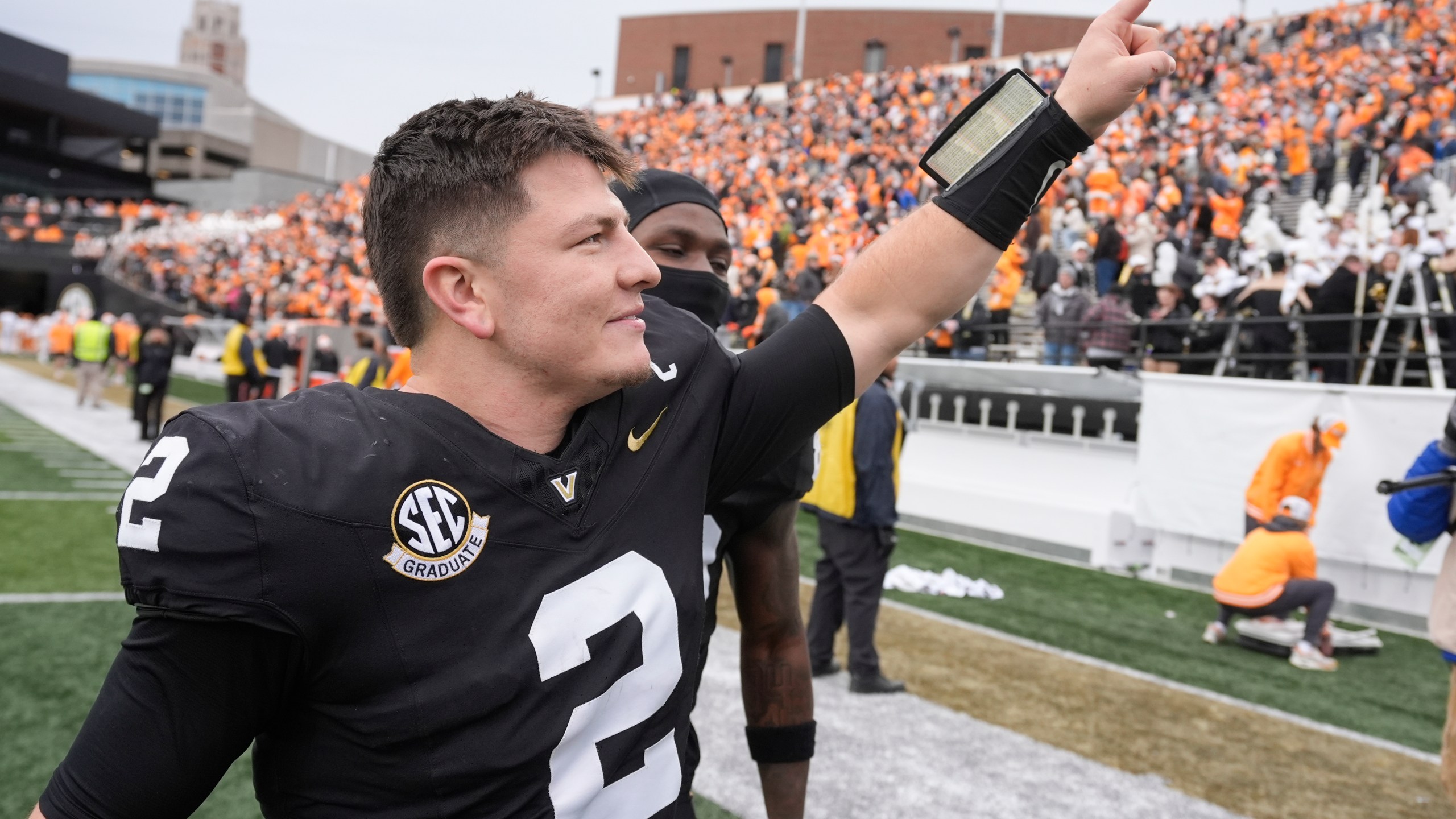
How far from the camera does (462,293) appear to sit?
1.33 meters

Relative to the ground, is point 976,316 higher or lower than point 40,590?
higher

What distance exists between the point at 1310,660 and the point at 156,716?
741 cm

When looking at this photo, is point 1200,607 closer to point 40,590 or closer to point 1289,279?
point 1289,279

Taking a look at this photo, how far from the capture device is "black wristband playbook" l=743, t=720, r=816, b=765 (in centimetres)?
239

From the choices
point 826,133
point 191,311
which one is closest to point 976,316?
point 826,133

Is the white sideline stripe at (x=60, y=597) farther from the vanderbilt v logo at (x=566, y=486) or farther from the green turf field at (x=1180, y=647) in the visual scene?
the vanderbilt v logo at (x=566, y=486)

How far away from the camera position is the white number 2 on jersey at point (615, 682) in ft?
3.98

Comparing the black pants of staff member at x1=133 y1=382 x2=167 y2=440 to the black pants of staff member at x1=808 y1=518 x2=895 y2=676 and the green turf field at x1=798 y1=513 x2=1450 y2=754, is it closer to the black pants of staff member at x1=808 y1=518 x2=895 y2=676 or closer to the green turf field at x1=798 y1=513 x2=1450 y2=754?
the green turf field at x1=798 y1=513 x2=1450 y2=754

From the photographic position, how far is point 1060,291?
12453 mm

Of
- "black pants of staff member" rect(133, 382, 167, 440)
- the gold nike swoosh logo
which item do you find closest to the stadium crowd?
the gold nike swoosh logo

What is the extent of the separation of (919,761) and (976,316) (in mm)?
9383

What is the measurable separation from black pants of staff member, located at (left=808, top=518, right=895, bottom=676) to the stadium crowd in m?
1.34

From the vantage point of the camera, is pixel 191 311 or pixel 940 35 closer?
pixel 191 311

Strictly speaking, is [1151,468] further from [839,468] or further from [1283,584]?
[839,468]
